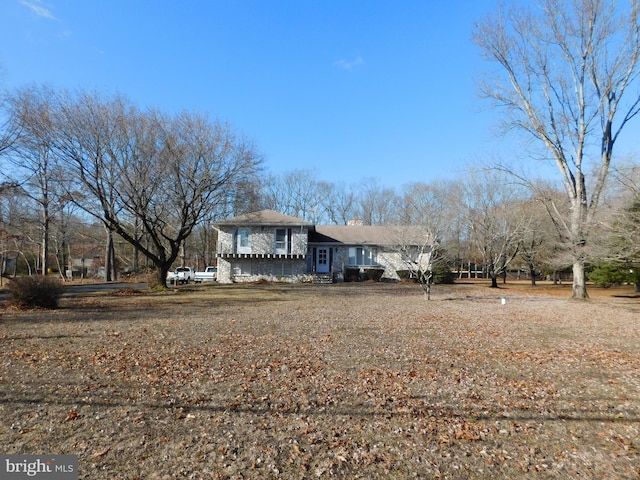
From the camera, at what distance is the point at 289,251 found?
3056 cm

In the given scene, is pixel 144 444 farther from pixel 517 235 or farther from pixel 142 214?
pixel 517 235

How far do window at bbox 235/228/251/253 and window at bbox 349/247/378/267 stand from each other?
9.46 metres

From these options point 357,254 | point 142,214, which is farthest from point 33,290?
point 357,254

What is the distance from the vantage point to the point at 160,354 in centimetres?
733

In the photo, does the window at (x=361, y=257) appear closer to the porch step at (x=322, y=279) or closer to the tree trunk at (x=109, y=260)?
the porch step at (x=322, y=279)

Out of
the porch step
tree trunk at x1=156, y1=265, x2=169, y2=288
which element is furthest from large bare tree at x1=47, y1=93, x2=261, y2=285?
the porch step

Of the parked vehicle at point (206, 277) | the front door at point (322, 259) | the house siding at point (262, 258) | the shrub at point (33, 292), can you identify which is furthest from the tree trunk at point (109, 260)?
the shrub at point (33, 292)

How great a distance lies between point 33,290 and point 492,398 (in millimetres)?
15157

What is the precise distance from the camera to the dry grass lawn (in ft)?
11.6

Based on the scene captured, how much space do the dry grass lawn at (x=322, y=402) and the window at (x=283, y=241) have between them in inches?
815

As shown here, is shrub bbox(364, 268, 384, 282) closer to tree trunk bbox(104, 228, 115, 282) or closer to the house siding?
the house siding

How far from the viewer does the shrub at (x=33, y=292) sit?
13547 millimetres

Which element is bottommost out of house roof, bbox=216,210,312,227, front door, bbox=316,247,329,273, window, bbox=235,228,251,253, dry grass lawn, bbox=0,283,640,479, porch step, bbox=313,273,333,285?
dry grass lawn, bbox=0,283,640,479

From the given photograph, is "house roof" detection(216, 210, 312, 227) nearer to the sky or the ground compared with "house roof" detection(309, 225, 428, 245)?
nearer to the sky
